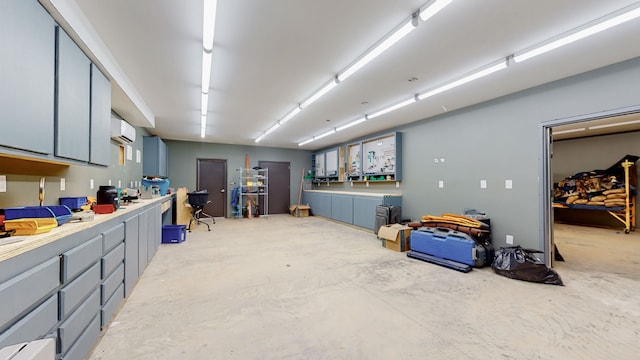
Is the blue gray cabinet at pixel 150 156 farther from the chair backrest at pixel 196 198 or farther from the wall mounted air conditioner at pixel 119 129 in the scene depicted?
the wall mounted air conditioner at pixel 119 129

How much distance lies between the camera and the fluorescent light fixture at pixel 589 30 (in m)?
2.10

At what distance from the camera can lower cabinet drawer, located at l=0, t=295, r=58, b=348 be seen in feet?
3.51

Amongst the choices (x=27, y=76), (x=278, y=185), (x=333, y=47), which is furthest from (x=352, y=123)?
(x=27, y=76)

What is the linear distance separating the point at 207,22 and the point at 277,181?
7.67 meters

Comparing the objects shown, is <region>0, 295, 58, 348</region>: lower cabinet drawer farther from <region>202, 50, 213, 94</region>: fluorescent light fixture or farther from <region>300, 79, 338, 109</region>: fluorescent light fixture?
<region>300, 79, 338, 109</region>: fluorescent light fixture

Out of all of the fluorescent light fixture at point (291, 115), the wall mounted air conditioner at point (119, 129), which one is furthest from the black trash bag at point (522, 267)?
the wall mounted air conditioner at point (119, 129)

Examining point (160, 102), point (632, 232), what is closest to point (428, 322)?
point (160, 102)

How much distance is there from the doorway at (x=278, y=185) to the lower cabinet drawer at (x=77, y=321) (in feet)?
25.1

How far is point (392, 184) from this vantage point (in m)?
6.39

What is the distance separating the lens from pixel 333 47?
107 inches

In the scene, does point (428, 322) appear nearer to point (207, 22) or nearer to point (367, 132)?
point (207, 22)

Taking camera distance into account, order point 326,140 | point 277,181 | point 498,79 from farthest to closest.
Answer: point 277,181 → point 326,140 → point 498,79

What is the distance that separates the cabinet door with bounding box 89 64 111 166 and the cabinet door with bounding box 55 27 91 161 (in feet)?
0.35

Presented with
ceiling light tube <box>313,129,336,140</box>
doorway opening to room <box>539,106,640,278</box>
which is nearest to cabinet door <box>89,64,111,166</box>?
ceiling light tube <box>313,129,336,140</box>
